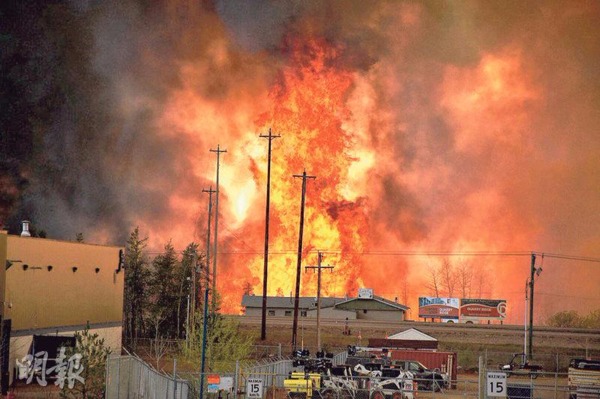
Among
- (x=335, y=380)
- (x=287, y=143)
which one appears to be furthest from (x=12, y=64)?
(x=335, y=380)

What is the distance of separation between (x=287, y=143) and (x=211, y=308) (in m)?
69.1

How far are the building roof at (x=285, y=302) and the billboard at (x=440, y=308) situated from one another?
13659 millimetres

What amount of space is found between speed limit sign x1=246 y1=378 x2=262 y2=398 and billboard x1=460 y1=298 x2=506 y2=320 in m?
86.0

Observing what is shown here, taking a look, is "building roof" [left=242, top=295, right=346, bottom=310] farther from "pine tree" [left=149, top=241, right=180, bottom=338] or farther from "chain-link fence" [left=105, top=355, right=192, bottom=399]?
"chain-link fence" [left=105, top=355, right=192, bottom=399]

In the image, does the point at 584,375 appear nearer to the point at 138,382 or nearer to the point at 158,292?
the point at 138,382

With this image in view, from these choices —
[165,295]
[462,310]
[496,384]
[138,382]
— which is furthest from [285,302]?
[496,384]

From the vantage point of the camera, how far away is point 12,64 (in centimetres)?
15388

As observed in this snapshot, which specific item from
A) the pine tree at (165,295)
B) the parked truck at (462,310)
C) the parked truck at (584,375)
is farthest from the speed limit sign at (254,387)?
the parked truck at (462,310)

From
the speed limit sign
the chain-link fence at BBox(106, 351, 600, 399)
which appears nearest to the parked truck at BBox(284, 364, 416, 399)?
the chain-link fence at BBox(106, 351, 600, 399)

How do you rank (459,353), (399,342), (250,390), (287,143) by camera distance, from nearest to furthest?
(250,390) < (399,342) < (459,353) < (287,143)

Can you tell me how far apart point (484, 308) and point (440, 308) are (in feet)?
19.7

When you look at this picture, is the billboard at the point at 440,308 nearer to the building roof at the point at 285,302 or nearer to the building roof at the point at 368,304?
the building roof at the point at 368,304

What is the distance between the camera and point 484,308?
122812 mm

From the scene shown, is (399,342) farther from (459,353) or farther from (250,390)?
(250,390)
